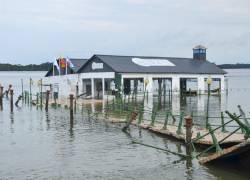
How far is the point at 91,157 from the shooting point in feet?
73.3

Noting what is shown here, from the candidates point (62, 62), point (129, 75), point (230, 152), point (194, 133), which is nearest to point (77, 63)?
point (62, 62)

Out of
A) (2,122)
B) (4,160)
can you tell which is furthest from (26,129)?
(4,160)

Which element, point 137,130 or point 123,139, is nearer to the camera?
point 123,139

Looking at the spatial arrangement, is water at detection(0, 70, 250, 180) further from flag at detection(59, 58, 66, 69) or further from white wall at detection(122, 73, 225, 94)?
flag at detection(59, 58, 66, 69)

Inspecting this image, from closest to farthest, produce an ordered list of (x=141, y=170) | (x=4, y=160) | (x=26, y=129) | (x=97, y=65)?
(x=141, y=170) → (x=4, y=160) → (x=26, y=129) → (x=97, y=65)

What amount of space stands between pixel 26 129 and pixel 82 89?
34.1 metres

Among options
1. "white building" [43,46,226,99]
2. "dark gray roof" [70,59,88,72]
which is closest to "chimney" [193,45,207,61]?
"white building" [43,46,226,99]

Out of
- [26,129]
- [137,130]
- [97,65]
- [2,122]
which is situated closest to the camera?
[137,130]

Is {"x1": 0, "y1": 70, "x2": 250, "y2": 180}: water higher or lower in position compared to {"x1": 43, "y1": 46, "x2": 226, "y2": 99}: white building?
lower

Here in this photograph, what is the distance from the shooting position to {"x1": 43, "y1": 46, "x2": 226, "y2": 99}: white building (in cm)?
6347

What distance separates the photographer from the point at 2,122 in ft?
130

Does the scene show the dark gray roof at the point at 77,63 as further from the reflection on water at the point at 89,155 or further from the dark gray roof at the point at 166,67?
the reflection on water at the point at 89,155

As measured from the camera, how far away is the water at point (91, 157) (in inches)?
745

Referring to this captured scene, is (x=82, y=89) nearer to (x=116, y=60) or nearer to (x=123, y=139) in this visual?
(x=116, y=60)
